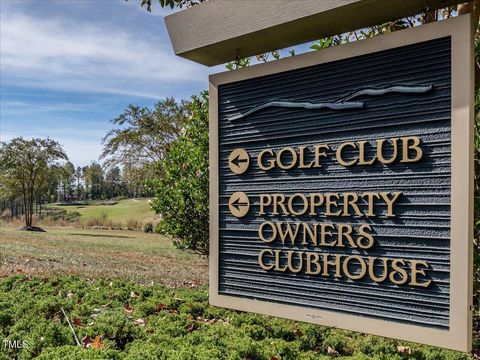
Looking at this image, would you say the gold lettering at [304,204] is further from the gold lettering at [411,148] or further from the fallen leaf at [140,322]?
the fallen leaf at [140,322]

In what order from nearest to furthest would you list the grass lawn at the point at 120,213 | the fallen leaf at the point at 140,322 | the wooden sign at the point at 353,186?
the wooden sign at the point at 353,186, the fallen leaf at the point at 140,322, the grass lawn at the point at 120,213

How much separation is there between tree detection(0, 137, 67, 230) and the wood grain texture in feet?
58.2

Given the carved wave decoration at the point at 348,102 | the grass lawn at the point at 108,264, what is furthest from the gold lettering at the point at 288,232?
the grass lawn at the point at 108,264

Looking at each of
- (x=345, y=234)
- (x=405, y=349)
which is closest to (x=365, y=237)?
(x=345, y=234)

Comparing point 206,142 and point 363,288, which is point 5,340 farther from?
point 206,142

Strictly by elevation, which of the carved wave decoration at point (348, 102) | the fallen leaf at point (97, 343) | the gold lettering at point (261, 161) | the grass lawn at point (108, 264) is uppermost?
the carved wave decoration at point (348, 102)

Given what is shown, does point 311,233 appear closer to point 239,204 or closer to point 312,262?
point 312,262

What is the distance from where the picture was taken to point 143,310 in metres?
4.17

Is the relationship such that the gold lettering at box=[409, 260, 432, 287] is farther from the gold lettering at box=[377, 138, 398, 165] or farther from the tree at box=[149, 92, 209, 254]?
the tree at box=[149, 92, 209, 254]

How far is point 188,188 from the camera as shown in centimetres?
573

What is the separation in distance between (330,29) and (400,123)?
2.91ft

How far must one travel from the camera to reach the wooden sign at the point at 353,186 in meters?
2.55

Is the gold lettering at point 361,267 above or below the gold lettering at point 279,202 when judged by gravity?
below

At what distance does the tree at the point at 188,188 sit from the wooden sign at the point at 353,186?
6.77 feet
